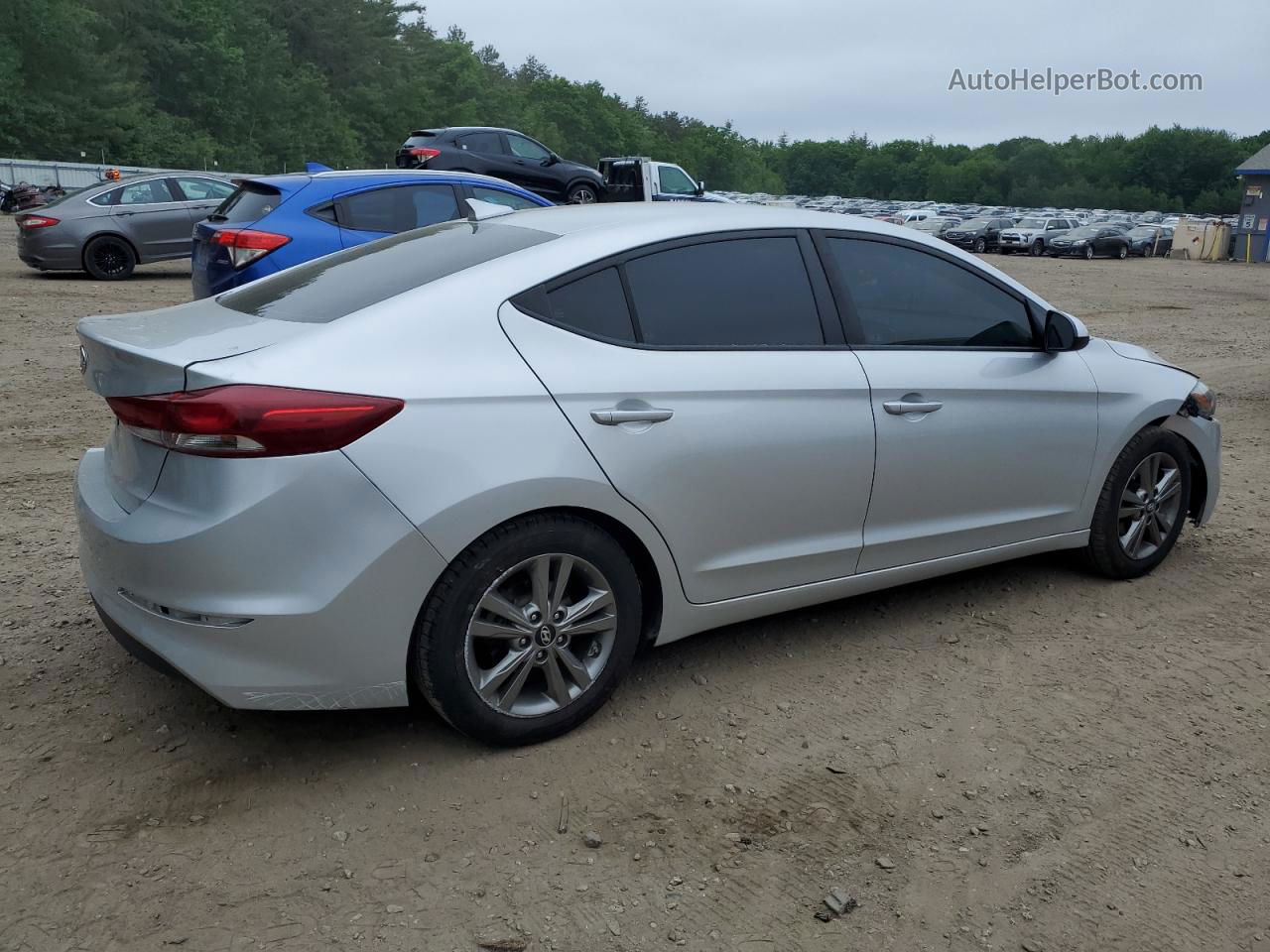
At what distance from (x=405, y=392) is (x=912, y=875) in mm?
1810

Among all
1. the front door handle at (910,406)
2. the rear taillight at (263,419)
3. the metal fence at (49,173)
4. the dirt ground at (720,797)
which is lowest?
the dirt ground at (720,797)

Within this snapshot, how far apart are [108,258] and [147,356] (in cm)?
1433

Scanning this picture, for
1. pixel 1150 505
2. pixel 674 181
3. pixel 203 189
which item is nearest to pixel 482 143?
pixel 674 181

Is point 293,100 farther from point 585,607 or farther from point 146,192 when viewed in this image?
point 585,607

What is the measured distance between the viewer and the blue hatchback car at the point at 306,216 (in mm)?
8656

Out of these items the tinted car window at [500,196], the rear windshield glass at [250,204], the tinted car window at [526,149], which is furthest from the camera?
the tinted car window at [526,149]

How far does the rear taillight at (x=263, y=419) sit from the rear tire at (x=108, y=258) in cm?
1435

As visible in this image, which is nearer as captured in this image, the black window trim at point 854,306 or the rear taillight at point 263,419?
the rear taillight at point 263,419

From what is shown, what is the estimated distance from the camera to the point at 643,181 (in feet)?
55.2

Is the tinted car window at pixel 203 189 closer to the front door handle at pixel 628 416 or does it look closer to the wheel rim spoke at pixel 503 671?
the front door handle at pixel 628 416

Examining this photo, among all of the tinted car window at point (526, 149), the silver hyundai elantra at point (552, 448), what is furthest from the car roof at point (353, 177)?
the tinted car window at point (526, 149)

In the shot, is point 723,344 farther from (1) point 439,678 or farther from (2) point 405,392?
(1) point 439,678

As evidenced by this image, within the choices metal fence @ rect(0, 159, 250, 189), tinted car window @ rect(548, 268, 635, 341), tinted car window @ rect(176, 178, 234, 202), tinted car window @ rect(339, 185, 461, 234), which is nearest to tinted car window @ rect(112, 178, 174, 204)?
tinted car window @ rect(176, 178, 234, 202)

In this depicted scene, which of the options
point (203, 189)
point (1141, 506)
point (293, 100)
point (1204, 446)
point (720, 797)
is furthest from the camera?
point (293, 100)
